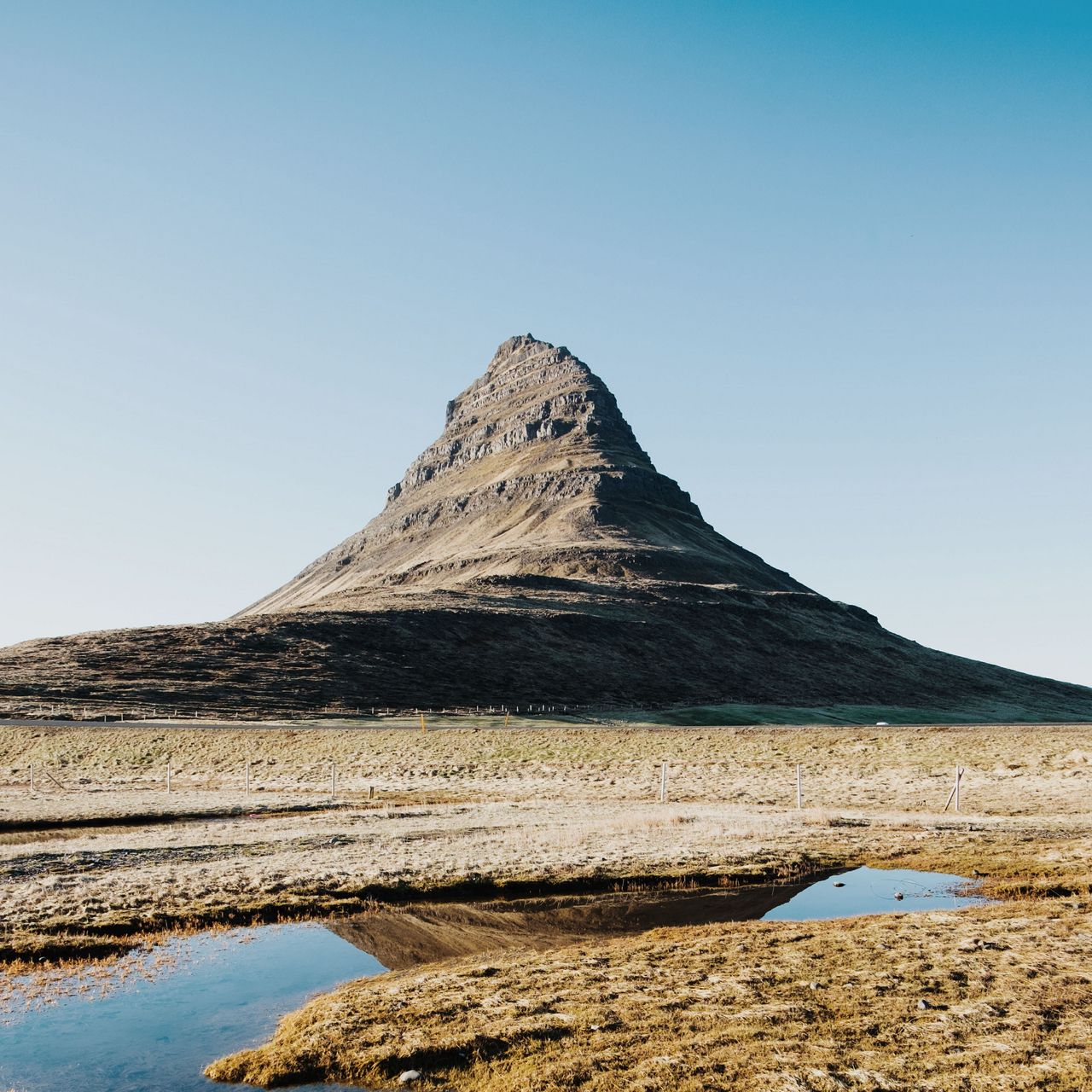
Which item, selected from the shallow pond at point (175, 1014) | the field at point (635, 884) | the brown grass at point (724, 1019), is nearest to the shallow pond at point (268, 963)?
the shallow pond at point (175, 1014)

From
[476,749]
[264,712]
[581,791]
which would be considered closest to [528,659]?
[264,712]

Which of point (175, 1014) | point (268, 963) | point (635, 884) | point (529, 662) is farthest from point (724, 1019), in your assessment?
point (529, 662)

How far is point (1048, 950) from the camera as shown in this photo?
1555 cm

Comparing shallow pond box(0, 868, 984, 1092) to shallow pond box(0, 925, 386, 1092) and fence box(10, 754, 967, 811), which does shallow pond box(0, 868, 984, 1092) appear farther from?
fence box(10, 754, 967, 811)

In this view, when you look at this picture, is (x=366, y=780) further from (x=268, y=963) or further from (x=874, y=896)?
(x=268, y=963)

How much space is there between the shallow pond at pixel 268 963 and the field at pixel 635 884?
1.00m

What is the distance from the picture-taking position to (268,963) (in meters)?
17.3

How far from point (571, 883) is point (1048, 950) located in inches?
458

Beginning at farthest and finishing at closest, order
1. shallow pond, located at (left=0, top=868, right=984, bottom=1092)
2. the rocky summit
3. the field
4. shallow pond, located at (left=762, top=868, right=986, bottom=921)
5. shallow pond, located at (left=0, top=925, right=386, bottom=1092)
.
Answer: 1. the rocky summit
2. shallow pond, located at (left=762, top=868, right=986, bottom=921)
3. shallow pond, located at (left=0, top=868, right=984, bottom=1092)
4. shallow pond, located at (left=0, top=925, right=386, bottom=1092)
5. the field

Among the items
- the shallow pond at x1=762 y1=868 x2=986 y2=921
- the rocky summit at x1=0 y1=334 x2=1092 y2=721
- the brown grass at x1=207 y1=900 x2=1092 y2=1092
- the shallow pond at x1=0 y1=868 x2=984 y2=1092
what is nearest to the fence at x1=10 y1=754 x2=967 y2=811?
the shallow pond at x1=762 y1=868 x2=986 y2=921

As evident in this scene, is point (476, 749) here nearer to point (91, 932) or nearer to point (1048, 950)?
point (91, 932)

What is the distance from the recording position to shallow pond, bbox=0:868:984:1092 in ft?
40.2

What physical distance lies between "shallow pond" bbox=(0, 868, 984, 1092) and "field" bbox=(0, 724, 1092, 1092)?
100cm

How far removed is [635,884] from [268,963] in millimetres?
10170
